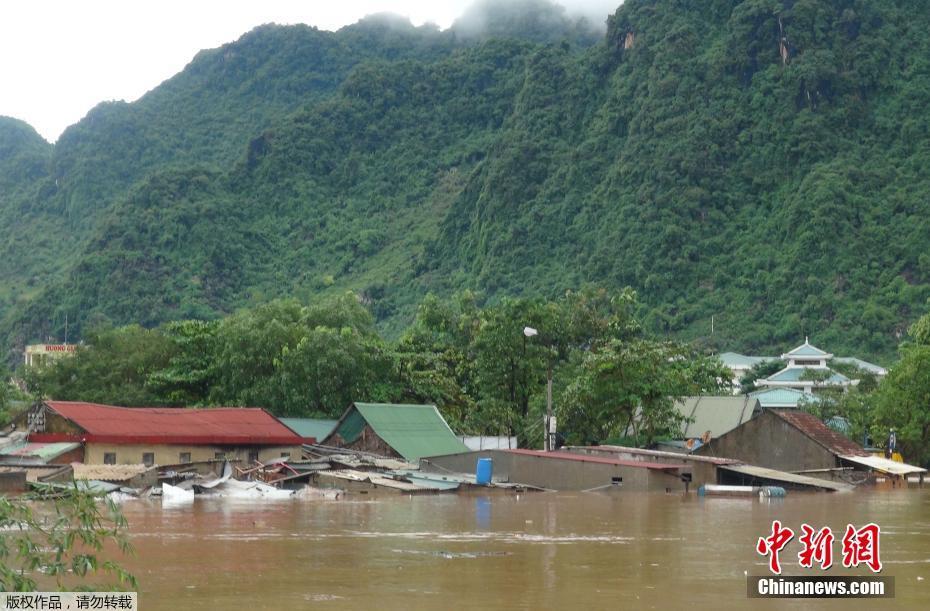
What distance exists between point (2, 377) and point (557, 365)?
24108mm

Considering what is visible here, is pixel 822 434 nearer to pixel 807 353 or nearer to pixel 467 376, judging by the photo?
pixel 467 376

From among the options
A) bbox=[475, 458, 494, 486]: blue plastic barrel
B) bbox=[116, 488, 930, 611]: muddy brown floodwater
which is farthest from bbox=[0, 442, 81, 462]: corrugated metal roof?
bbox=[475, 458, 494, 486]: blue plastic barrel

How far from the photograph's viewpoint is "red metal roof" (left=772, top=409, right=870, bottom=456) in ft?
130

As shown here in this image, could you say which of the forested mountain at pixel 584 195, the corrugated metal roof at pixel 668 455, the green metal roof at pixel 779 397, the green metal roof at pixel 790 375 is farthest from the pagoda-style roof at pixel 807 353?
the corrugated metal roof at pixel 668 455

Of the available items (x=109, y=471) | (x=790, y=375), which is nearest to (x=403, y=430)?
(x=109, y=471)

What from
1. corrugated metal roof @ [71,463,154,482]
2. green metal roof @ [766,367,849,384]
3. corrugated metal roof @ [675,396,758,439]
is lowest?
corrugated metal roof @ [71,463,154,482]

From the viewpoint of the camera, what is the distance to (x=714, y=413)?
43.0 metres

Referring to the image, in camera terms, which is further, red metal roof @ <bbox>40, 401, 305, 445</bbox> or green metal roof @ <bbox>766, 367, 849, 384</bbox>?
green metal roof @ <bbox>766, 367, 849, 384</bbox>

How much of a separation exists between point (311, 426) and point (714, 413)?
1345 cm

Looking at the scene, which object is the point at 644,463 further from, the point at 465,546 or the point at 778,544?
the point at 778,544

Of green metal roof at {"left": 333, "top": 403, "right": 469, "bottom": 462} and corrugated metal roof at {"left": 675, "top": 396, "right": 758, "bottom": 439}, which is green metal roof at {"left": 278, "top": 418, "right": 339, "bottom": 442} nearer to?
green metal roof at {"left": 333, "top": 403, "right": 469, "bottom": 462}

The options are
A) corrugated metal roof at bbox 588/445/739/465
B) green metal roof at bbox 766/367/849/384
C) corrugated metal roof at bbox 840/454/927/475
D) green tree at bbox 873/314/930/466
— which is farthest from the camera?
green metal roof at bbox 766/367/849/384

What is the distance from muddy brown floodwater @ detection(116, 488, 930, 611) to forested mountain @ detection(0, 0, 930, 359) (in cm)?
6534

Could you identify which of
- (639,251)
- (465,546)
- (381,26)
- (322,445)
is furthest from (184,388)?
(381,26)
